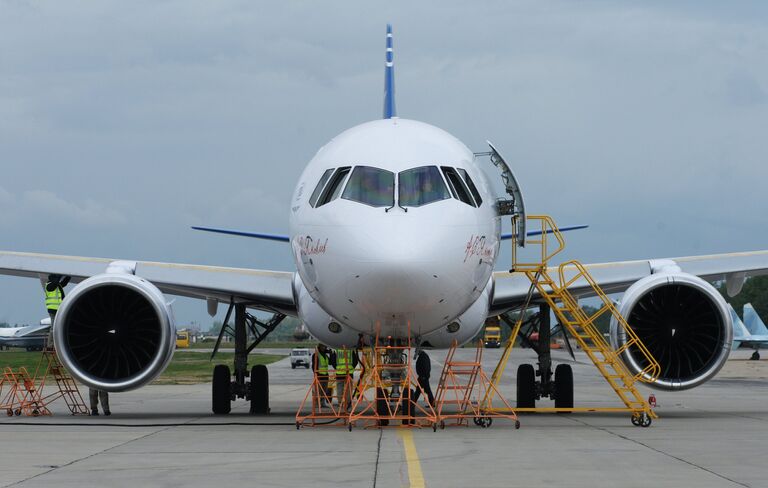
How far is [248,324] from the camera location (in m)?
21.1

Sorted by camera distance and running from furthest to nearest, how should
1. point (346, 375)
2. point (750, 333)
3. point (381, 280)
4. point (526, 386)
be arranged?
point (750, 333), point (526, 386), point (346, 375), point (381, 280)

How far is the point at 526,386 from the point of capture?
21.0m

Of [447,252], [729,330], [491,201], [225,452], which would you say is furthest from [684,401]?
[225,452]

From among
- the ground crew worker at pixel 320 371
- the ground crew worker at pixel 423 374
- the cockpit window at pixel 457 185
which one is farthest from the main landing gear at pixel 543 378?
the cockpit window at pixel 457 185

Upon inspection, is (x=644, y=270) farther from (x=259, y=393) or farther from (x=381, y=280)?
(x=381, y=280)

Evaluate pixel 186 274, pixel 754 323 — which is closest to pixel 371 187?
pixel 186 274

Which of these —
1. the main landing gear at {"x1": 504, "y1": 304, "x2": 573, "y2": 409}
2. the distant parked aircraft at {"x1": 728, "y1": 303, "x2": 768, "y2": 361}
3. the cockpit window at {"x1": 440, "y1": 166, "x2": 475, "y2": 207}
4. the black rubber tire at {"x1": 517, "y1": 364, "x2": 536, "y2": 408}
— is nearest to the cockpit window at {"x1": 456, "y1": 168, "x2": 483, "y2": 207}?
the cockpit window at {"x1": 440, "y1": 166, "x2": 475, "y2": 207}

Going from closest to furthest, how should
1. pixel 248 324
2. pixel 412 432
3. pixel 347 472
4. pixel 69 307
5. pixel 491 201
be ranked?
pixel 347 472 → pixel 412 432 → pixel 491 201 → pixel 69 307 → pixel 248 324

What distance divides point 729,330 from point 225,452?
8.55 m

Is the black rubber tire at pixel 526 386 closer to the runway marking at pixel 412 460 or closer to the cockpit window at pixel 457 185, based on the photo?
the runway marking at pixel 412 460

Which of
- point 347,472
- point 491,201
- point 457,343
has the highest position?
point 491,201

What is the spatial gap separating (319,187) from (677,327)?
635cm

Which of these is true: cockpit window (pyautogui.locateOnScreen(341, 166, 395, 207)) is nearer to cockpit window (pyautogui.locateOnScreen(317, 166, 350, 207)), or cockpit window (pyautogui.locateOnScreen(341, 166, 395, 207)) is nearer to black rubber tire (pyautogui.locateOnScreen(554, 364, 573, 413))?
cockpit window (pyautogui.locateOnScreen(317, 166, 350, 207))

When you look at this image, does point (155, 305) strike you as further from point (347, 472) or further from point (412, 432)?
point (347, 472)
